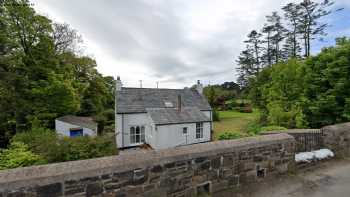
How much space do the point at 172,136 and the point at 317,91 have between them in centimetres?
1020

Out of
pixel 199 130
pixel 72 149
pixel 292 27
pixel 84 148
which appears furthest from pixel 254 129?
pixel 292 27

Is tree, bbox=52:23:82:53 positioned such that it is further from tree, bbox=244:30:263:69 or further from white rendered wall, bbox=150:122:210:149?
tree, bbox=244:30:263:69

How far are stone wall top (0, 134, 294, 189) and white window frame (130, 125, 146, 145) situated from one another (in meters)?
13.7

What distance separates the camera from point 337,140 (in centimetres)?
514

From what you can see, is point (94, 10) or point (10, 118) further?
point (10, 118)

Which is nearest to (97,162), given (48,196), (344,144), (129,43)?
(48,196)

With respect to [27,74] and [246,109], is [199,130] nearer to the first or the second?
[27,74]

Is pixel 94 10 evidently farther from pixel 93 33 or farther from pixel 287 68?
pixel 287 68

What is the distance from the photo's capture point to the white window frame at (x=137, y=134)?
16297 millimetres

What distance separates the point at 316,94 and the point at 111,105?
1038 inches

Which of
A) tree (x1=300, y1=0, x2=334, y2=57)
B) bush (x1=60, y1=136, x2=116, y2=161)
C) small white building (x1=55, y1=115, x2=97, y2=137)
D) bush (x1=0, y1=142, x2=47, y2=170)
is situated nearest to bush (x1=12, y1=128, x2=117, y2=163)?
bush (x1=60, y1=136, x2=116, y2=161)

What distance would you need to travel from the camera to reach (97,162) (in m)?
2.50

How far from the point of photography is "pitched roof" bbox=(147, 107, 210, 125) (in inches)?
593

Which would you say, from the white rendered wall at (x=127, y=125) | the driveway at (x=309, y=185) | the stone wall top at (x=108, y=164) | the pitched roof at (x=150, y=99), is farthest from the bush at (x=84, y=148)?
the pitched roof at (x=150, y=99)
